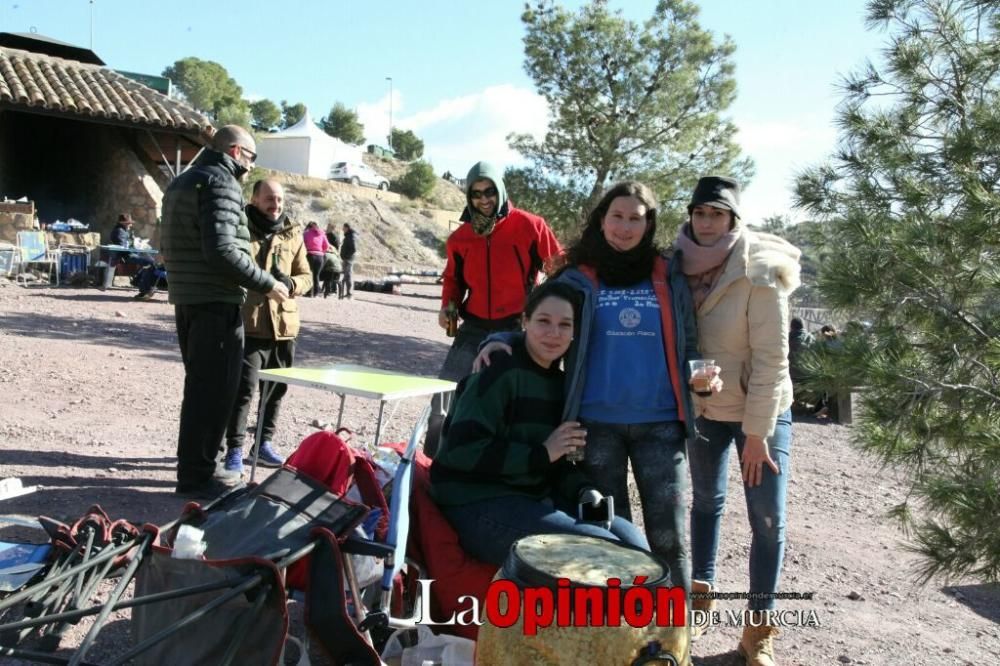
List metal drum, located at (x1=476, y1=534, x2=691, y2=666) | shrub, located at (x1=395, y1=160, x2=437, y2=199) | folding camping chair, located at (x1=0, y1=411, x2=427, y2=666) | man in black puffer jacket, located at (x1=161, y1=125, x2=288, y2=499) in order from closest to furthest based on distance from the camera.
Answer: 1. metal drum, located at (x1=476, y1=534, x2=691, y2=666)
2. folding camping chair, located at (x1=0, y1=411, x2=427, y2=666)
3. man in black puffer jacket, located at (x1=161, y1=125, x2=288, y2=499)
4. shrub, located at (x1=395, y1=160, x2=437, y2=199)

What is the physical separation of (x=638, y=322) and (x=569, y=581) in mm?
1123

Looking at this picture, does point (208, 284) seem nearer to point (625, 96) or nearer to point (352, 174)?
point (625, 96)

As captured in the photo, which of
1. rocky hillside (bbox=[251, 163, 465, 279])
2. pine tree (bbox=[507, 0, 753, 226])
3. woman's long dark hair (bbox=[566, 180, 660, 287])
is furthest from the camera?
rocky hillside (bbox=[251, 163, 465, 279])

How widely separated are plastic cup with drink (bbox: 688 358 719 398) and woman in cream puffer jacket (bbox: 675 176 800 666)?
26 cm

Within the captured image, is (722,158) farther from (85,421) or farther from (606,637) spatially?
(606,637)

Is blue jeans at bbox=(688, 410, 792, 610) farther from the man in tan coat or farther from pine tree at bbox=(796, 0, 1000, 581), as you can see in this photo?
the man in tan coat

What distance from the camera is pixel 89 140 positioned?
57.4 feet

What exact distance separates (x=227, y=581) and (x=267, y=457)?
2759mm

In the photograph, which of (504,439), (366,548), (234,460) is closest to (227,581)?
(366,548)

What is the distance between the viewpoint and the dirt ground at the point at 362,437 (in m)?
3.60

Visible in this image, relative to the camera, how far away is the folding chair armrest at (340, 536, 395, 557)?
244 cm

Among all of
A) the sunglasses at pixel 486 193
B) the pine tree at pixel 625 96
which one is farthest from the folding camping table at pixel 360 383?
the pine tree at pixel 625 96

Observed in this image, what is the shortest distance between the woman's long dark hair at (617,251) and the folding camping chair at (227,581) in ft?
2.68

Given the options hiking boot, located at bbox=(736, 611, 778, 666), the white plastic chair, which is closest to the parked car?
the white plastic chair
